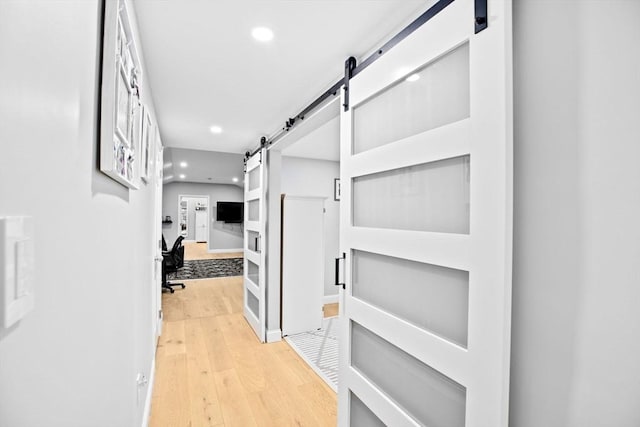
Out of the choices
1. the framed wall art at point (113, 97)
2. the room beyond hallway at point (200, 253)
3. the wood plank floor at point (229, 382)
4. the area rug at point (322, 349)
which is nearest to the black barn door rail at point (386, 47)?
the framed wall art at point (113, 97)

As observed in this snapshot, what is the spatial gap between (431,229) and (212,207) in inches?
429

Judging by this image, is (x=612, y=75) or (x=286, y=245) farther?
(x=286, y=245)

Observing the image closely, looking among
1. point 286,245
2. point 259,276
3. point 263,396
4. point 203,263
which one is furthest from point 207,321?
point 203,263

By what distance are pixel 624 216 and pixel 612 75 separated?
337 millimetres

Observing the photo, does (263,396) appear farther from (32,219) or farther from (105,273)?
(32,219)

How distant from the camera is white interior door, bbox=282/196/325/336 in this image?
369 cm

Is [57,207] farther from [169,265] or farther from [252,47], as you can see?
[169,265]

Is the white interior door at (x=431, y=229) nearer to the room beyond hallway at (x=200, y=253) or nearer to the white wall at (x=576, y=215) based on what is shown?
the white wall at (x=576, y=215)

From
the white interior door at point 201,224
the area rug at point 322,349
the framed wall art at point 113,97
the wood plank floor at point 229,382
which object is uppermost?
the framed wall art at point 113,97

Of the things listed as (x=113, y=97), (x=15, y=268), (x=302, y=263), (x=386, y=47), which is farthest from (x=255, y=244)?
(x=15, y=268)

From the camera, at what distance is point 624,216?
0.72 m

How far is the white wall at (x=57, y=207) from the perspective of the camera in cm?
43

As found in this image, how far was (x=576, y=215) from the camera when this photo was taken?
0.81 metres

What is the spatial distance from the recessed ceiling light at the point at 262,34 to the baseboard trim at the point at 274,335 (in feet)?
9.44
